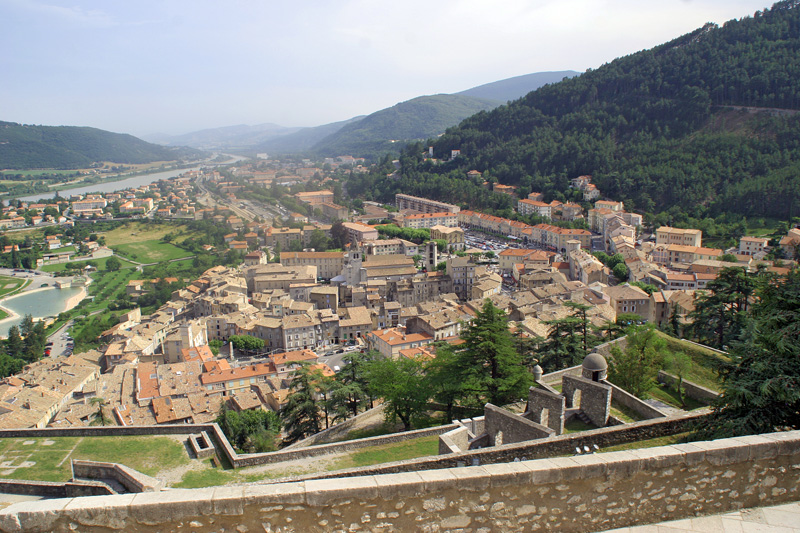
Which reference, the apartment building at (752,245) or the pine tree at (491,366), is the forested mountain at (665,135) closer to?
the apartment building at (752,245)

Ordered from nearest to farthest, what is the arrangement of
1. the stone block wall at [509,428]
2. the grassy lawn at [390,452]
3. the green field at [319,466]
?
the stone block wall at [509,428] < the green field at [319,466] < the grassy lawn at [390,452]

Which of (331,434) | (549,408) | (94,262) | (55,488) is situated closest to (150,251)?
(94,262)

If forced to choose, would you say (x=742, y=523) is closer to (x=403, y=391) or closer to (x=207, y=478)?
(x=207, y=478)

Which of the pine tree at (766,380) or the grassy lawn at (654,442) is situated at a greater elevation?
the pine tree at (766,380)

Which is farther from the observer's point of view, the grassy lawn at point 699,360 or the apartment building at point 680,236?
the apartment building at point 680,236

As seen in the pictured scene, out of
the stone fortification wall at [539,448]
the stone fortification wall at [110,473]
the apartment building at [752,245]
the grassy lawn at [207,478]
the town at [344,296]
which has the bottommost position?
the town at [344,296]

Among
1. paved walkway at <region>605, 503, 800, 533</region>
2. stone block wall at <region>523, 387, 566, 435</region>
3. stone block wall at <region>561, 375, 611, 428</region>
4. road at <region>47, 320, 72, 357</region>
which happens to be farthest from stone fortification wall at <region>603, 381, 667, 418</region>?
road at <region>47, 320, 72, 357</region>

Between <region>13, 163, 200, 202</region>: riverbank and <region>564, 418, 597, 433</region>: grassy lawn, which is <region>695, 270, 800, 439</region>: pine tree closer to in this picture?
<region>564, 418, 597, 433</region>: grassy lawn

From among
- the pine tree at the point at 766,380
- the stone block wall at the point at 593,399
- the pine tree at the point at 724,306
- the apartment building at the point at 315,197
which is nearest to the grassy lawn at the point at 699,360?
the stone block wall at the point at 593,399
